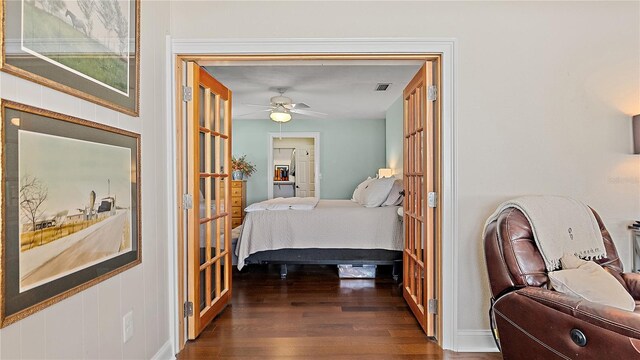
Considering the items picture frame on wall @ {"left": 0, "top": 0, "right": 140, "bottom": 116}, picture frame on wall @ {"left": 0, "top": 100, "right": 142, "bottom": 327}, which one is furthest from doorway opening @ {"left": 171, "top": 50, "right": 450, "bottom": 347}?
picture frame on wall @ {"left": 0, "top": 100, "right": 142, "bottom": 327}

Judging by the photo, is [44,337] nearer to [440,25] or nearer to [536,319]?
[536,319]

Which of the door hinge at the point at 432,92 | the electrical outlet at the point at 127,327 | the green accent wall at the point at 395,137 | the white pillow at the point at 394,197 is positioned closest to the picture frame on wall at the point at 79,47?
the electrical outlet at the point at 127,327

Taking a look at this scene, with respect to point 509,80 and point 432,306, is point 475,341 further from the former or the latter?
point 509,80

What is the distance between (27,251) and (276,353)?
1.66 metres

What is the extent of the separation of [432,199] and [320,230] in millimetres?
1836

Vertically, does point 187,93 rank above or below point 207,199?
above

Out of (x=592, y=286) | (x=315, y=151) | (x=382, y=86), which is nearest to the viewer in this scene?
(x=592, y=286)

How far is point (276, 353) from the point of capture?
92.2 inches

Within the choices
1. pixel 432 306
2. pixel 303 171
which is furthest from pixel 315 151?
pixel 432 306

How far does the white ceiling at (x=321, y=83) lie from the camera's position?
4.14m

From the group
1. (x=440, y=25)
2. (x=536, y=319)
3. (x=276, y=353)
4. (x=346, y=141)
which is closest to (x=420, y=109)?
(x=440, y=25)

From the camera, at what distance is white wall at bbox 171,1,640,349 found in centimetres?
231

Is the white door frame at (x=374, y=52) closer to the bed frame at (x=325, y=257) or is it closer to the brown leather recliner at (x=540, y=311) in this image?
the brown leather recliner at (x=540, y=311)

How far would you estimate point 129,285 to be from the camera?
1786 millimetres
